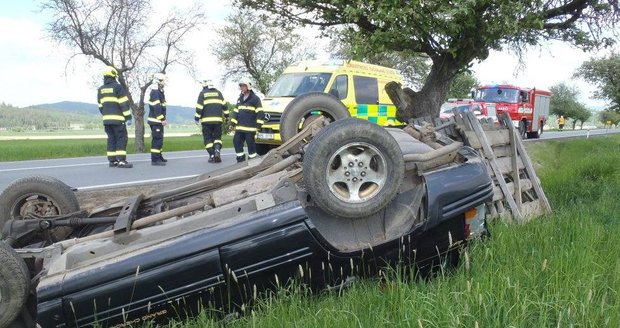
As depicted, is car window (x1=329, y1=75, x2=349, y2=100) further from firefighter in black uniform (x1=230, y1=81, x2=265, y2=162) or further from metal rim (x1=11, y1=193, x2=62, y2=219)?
metal rim (x1=11, y1=193, x2=62, y2=219)

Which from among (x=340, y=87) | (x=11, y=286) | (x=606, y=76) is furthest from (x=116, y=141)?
(x=606, y=76)

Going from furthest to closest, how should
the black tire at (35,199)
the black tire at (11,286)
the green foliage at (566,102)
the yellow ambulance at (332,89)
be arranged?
the green foliage at (566,102)
the yellow ambulance at (332,89)
the black tire at (35,199)
the black tire at (11,286)

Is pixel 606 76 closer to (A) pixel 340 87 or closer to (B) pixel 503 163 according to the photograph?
(A) pixel 340 87

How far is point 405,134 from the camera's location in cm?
392

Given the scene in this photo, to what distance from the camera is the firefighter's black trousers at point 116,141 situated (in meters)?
8.84

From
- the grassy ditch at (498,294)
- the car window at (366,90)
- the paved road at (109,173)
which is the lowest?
the paved road at (109,173)

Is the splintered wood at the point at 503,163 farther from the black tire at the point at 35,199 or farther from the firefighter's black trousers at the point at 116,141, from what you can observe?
the firefighter's black trousers at the point at 116,141

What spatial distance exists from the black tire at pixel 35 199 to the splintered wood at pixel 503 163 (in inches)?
122

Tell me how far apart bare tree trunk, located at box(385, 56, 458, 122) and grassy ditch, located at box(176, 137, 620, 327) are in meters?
4.73

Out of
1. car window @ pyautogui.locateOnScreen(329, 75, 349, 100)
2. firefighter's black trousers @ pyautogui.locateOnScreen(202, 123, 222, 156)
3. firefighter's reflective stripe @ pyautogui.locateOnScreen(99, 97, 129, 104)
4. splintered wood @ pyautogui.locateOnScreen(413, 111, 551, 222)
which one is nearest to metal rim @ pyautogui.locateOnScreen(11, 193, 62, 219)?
splintered wood @ pyautogui.locateOnScreen(413, 111, 551, 222)

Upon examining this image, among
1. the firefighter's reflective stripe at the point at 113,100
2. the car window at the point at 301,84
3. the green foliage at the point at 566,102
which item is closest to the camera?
the firefighter's reflective stripe at the point at 113,100

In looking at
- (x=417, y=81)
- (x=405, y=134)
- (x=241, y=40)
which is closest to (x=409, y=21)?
(x=405, y=134)

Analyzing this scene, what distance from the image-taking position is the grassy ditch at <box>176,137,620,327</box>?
2131 millimetres

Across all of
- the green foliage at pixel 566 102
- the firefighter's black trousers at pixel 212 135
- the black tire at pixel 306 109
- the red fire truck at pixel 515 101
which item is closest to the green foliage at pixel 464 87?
the red fire truck at pixel 515 101
